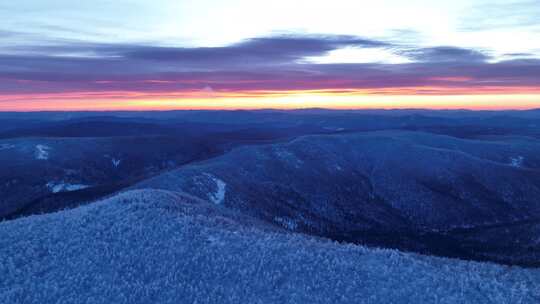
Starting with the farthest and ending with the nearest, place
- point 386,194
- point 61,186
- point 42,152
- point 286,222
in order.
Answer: point 42,152 → point 61,186 → point 386,194 → point 286,222

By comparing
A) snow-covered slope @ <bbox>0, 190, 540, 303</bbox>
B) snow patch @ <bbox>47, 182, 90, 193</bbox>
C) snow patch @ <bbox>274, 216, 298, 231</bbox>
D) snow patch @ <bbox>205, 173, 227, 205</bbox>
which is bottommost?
snow patch @ <bbox>47, 182, 90, 193</bbox>

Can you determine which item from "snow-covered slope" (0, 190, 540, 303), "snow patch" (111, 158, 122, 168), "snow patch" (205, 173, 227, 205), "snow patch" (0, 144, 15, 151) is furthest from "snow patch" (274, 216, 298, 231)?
"snow patch" (0, 144, 15, 151)

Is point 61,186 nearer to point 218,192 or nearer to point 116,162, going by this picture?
point 116,162

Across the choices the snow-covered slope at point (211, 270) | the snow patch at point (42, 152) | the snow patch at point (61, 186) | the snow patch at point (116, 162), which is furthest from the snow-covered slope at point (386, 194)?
the snow patch at point (42, 152)

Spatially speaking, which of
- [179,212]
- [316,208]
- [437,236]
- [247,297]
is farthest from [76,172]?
[247,297]

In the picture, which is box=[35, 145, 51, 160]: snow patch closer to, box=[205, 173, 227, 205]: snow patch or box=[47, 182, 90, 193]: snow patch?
box=[47, 182, 90, 193]: snow patch

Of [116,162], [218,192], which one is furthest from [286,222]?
[116,162]
